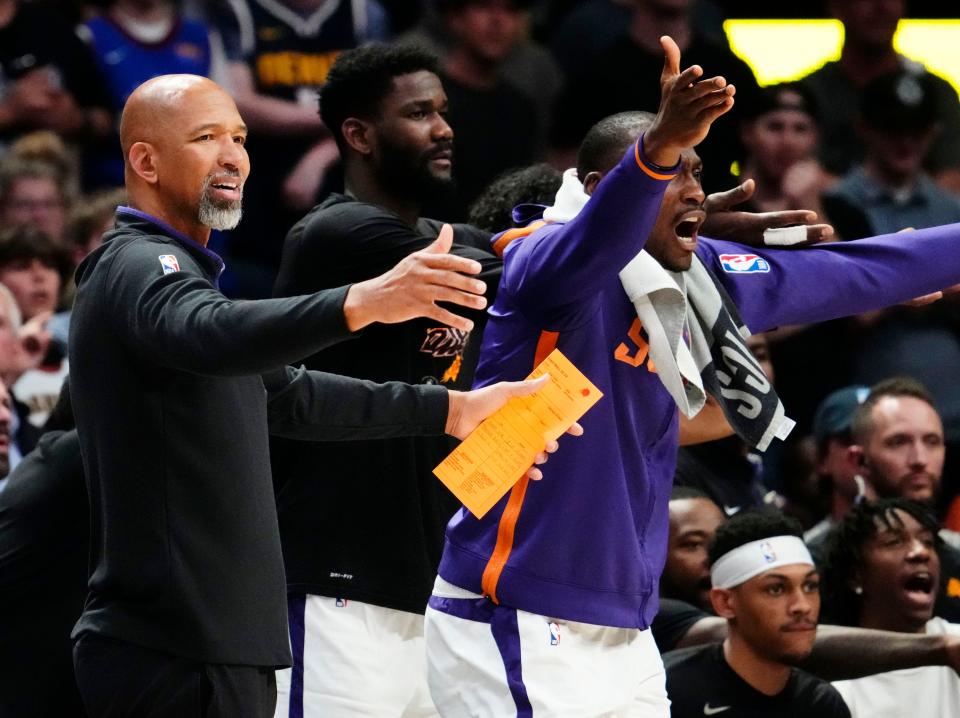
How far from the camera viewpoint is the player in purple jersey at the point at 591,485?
3.44 meters

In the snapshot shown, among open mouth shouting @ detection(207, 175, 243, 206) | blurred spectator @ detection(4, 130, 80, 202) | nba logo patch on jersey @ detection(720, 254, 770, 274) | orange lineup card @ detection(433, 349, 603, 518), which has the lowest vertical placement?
orange lineup card @ detection(433, 349, 603, 518)

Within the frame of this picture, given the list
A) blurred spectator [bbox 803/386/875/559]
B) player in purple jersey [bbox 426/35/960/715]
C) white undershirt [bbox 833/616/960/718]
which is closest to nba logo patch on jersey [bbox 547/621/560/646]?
player in purple jersey [bbox 426/35/960/715]

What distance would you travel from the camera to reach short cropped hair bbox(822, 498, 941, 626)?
5352mm

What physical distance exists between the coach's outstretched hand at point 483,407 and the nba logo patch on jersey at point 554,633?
1.00ft

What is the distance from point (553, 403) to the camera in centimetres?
A: 338

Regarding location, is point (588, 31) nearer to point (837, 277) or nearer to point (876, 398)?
point (876, 398)

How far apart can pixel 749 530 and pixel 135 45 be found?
3574mm

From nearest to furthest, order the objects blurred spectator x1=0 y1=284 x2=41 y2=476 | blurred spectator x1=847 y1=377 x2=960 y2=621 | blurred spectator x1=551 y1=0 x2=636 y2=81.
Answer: blurred spectator x1=0 y1=284 x2=41 y2=476, blurred spectator x1=847 y1=377 x2=960 y2=621, blurred spectator x1=551 y1=0 x2=636 y2=81

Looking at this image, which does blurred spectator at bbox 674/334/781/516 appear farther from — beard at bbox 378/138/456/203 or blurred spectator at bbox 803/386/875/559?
beard at bbox 378/138/456/203

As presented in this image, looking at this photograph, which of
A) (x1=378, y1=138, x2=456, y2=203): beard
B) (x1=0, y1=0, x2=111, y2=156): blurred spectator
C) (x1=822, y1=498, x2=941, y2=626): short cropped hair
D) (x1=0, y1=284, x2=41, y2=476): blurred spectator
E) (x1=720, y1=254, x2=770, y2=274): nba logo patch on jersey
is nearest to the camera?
(x1=720, y1=254, x2=770, y2=274): nba logo patch on jersey

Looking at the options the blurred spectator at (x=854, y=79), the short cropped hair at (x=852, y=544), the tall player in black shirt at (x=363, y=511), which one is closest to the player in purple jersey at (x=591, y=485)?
the tall player in black shirt at (x=363, y=511)

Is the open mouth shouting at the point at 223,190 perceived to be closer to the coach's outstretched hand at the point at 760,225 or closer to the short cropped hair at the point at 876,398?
the coach's outstretched hand at the point at 760,225

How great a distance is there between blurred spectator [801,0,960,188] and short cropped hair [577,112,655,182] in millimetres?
4428

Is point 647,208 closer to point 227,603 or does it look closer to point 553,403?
point 553,403
